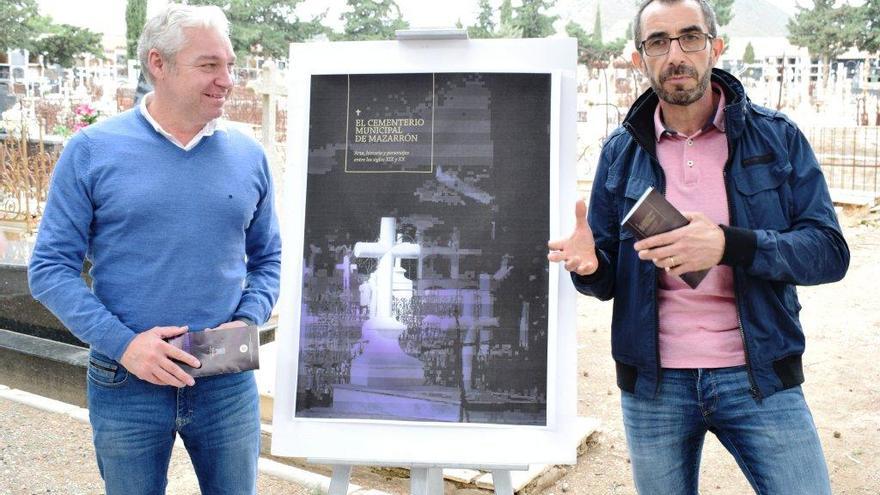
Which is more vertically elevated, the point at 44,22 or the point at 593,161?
the point at 44,22

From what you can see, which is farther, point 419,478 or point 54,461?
point 54,461

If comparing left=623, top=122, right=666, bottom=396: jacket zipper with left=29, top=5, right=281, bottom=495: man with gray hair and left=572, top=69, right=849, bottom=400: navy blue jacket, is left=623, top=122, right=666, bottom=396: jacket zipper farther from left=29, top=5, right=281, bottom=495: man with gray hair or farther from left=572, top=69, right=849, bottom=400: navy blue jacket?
left=29, top=5, right=281, bottom=495: man with gray hair

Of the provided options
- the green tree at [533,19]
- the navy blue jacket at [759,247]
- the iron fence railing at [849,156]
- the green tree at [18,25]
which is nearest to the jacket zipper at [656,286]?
the navy blue jacket at [759,247]

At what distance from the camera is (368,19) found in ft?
124

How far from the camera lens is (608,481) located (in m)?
4.27

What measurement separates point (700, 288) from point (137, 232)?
1.28m

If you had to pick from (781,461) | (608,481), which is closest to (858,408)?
(608,481)

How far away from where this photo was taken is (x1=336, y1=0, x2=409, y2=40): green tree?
37656 millimetres

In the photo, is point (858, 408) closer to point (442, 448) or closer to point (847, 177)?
point (442, 448)

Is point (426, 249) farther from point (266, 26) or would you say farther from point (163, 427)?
point (266, 26)

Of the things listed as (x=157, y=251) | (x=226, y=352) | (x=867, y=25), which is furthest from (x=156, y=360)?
(x=867, y=25)

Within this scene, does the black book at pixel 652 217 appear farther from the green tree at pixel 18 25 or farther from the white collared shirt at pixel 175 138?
the green tree at pixel 18 25

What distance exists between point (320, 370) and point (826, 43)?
144 ft

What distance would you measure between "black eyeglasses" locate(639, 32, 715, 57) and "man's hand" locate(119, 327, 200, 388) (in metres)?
1.24
